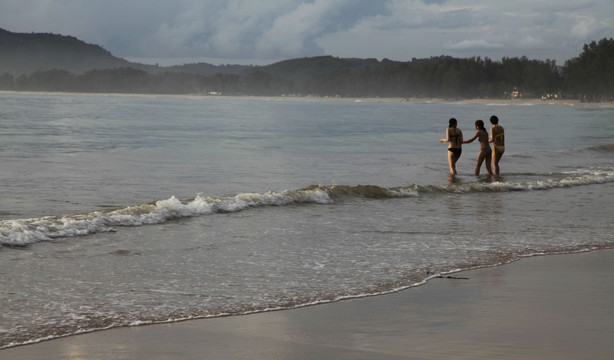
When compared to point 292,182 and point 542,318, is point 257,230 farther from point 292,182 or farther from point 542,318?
point 292,182

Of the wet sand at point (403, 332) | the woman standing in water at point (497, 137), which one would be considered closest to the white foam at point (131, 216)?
the wet sand at point (403, 332)

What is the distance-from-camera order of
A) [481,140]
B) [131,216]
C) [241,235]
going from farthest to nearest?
[481,140]
[131,216]
[241,235]

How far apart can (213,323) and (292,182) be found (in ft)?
47.4

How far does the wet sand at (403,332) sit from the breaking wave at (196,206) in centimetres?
455

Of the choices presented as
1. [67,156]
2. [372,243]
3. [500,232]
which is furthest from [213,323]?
[67,156]

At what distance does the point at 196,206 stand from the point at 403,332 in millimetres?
7871

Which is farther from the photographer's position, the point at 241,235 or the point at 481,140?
the point at 481,140

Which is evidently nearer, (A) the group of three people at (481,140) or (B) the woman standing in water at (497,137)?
(A) the group of three people at (481,140)

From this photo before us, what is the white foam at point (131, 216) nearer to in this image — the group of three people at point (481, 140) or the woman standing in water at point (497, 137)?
the group of three people at point (481, 140)

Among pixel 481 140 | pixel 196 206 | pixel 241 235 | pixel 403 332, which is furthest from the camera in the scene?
pixel 481 140

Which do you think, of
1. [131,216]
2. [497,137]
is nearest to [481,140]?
[497,137]

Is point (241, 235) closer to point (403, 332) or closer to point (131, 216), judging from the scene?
point (131, 216)

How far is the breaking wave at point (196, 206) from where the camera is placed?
10.1 meters

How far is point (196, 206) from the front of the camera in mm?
13234
